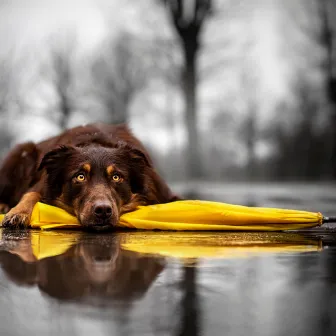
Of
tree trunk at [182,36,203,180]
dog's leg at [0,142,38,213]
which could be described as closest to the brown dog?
dog's leg at [0,142,38,213]

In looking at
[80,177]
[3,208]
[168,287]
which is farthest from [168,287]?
[3,208]

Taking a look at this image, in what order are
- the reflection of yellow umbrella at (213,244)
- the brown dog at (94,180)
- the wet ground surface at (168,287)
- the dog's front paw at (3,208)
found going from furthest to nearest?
the dog's front paw at (3,208) → the brown dog at (94,180) → the reflection of yellow umbrella at (213,244) → the wet ground surface at (168,287)

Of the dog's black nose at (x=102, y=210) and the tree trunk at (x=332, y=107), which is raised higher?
the tree trunk at (x=332, y=107)

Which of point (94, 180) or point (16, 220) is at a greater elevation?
point (94, 180)

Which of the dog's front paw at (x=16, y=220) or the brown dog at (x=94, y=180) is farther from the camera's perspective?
the dog's front paw at (x=16, y=220)

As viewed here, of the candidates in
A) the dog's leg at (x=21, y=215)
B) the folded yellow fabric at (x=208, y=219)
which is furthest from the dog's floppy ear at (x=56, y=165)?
the folded yellow fabric at (x=208, y=219)

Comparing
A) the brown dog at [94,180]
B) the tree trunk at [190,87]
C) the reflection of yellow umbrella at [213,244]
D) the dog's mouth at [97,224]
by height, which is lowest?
the reflection of yellow umbrella at [213,244]

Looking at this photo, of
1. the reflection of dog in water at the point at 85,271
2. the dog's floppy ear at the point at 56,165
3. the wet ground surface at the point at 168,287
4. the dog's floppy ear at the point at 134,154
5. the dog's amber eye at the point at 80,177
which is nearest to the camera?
the wet ground surface at the point at 168,287

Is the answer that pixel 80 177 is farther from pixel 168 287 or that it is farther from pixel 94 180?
pixel 168 287

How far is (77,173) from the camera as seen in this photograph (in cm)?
470

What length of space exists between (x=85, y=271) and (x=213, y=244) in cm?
113

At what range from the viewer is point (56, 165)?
495cm

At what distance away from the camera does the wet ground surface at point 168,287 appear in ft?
5.63

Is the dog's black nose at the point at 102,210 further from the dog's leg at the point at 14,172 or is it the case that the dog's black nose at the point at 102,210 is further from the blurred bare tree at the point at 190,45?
the blurred bare tree at the point at 190,45
